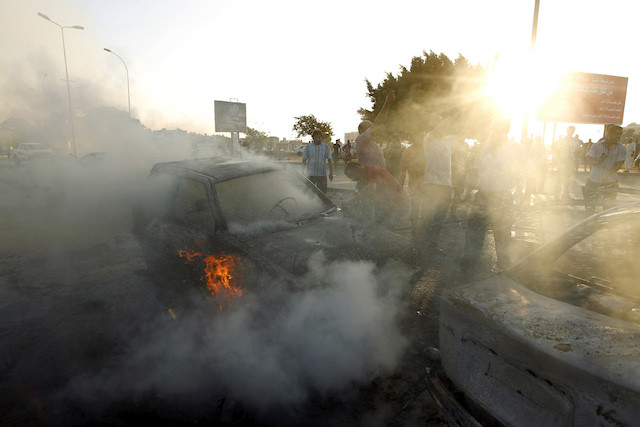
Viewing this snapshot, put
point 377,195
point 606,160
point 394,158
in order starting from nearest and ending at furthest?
point 377,195 < point 606,160 < point 394,158

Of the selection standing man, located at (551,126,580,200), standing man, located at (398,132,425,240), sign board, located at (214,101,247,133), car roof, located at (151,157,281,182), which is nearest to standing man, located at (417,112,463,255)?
standing man, located at (398,132,425,240)

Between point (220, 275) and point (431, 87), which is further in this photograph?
point (431, 87)

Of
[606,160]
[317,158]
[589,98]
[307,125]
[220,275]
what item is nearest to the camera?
[220,275]

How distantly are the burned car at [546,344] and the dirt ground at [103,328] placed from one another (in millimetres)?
394

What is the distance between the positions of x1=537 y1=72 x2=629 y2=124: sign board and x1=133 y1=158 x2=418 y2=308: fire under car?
22.3 m

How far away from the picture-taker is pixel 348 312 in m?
2.64

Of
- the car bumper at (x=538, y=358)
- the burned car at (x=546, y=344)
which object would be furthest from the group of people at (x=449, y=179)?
the car bumper at (x=538, y=358)

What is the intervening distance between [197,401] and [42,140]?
35.7m

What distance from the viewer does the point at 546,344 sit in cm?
125

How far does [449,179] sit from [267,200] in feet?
8.50

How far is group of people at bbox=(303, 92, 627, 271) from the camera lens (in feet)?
13.4

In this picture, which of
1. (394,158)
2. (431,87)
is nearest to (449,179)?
(394,158)

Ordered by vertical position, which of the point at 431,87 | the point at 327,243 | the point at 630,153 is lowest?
the point at 327,243

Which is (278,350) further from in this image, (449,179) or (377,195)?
(449,179)
